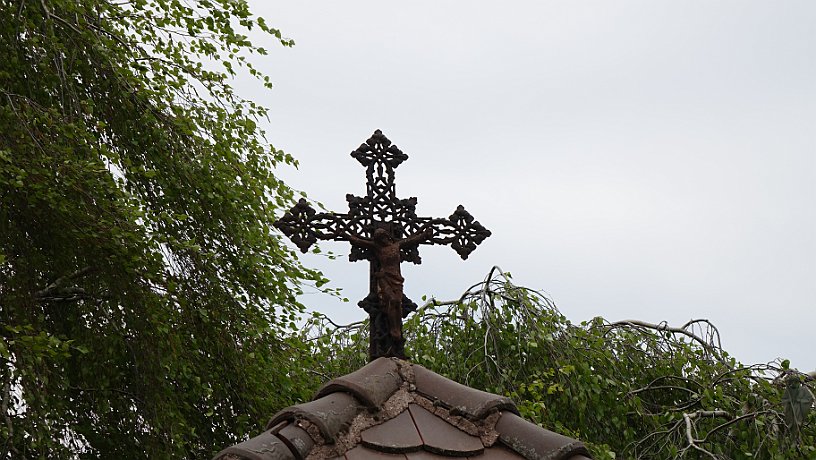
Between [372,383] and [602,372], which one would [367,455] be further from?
[602,372]

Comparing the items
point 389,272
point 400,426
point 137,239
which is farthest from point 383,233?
point 137,239

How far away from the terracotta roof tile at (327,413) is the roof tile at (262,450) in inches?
3.9

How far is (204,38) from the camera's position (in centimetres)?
616

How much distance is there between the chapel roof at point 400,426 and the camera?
2.37m

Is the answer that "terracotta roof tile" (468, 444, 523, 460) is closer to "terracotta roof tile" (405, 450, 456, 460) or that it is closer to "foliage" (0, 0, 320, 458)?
"terracotta roof tile" (405, 450, 456, 460)

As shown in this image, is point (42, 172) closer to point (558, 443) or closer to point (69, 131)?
point (69, 131)

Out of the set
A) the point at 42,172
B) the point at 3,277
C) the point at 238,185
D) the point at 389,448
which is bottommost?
the point at 389,448

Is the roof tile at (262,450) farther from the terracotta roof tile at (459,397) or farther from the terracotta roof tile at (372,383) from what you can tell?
the terracotta roof tile at (459,397)

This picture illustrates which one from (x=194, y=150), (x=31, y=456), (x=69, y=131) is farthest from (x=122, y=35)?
(x=31, y=456)

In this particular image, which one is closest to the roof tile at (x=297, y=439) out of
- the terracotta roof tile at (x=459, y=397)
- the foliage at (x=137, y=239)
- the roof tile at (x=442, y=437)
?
the roof tile at (x=442, y=437)

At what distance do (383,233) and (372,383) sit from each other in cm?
50

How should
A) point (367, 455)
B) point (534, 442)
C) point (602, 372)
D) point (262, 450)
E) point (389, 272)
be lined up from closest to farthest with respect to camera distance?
point (262, 450) → point (367, 455) → point (534, 442) → point (389, 272) → point (602, 372)

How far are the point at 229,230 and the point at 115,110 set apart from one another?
3.43 ft

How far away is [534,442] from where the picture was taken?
8.16ft
